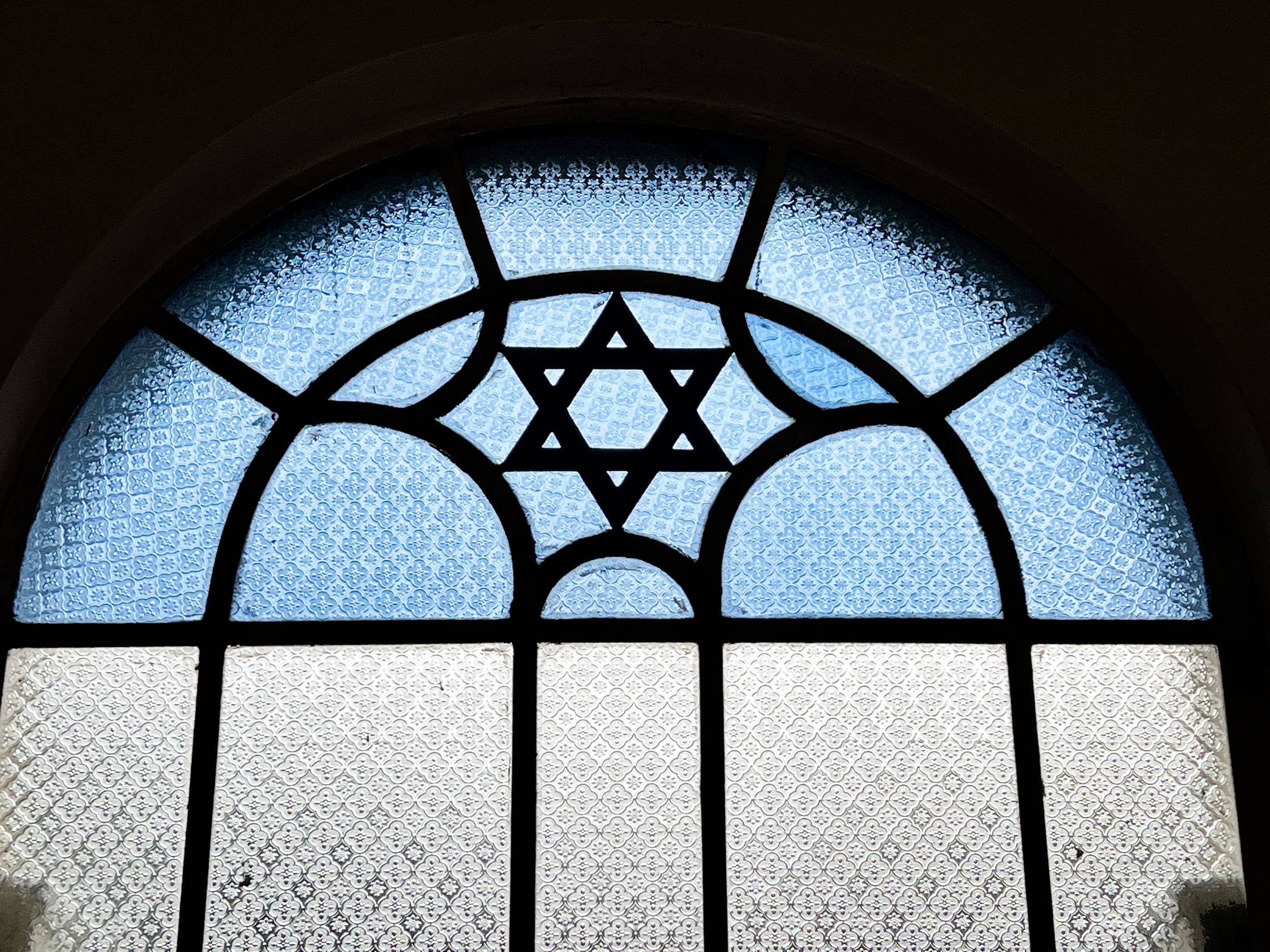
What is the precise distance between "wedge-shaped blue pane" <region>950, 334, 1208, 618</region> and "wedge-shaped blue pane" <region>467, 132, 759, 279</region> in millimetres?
522

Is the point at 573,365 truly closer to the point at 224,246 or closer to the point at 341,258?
the point at 341,258

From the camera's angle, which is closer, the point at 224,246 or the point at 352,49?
the point at 352,49

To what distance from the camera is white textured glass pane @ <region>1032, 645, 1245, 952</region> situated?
1695 millimetres

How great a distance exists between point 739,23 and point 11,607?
140cm

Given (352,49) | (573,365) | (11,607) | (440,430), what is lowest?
(11,607)

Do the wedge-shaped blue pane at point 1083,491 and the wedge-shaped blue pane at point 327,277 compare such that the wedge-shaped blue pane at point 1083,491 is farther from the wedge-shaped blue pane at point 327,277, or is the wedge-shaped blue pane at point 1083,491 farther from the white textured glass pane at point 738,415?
the wedge-shaped blue pane at point 327,277

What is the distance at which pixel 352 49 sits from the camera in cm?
176

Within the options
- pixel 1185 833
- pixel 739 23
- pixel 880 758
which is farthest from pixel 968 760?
pixel 739 23

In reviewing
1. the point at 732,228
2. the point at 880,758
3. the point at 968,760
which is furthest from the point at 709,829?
the point at 732,228

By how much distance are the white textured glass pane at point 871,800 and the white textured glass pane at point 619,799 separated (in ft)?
0.22

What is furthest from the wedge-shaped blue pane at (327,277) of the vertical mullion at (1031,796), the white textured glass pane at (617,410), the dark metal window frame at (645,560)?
the vertical mullion at (1031,796)

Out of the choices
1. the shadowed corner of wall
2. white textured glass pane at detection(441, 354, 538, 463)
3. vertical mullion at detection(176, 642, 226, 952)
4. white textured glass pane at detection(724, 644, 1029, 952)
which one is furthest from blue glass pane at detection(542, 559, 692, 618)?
the shadowed corner of wall

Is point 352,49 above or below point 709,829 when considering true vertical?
above

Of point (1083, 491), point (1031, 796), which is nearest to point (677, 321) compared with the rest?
point (1083, 491)
